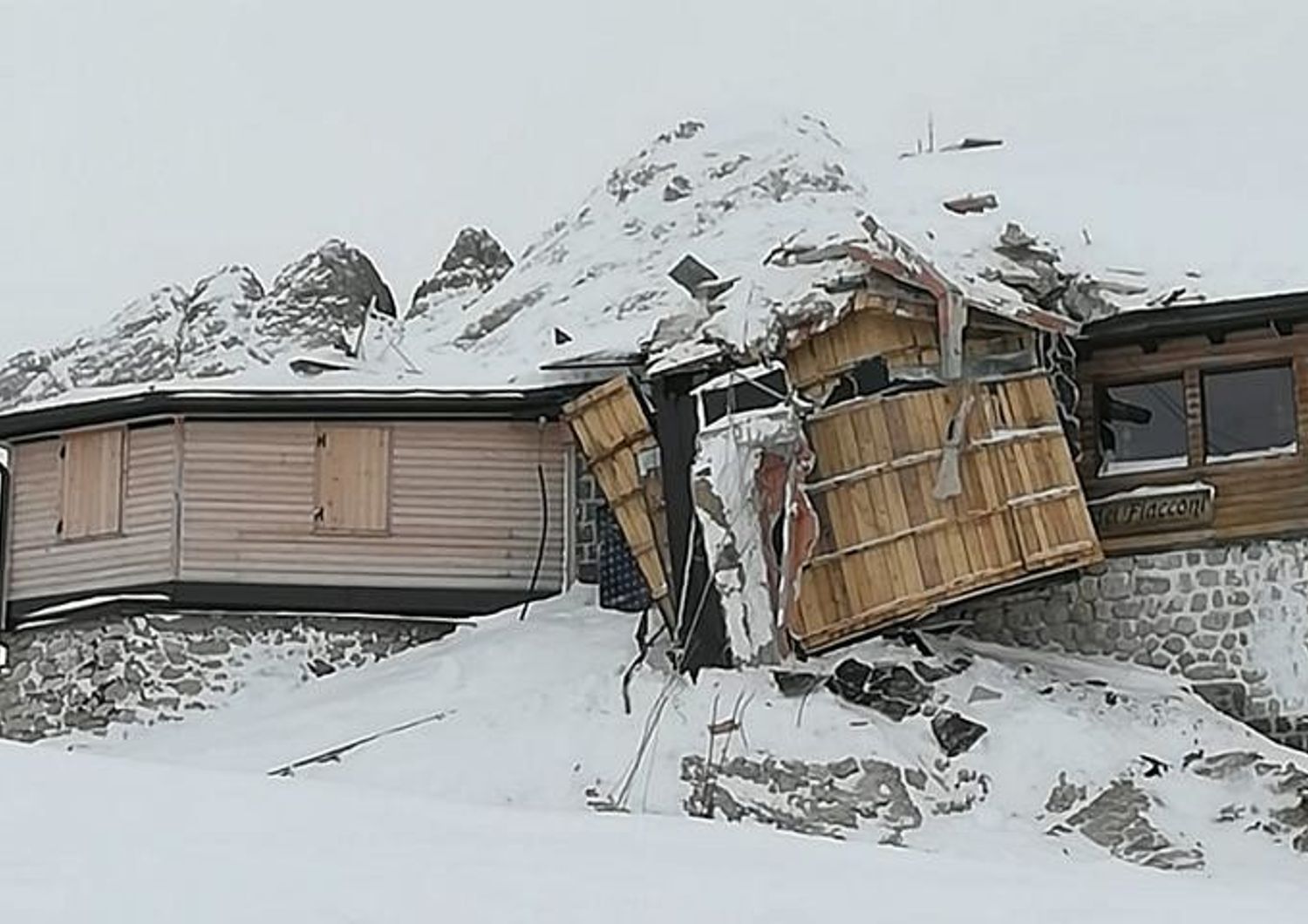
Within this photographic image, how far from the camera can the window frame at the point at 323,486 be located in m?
20.4

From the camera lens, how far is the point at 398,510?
20.4 meters

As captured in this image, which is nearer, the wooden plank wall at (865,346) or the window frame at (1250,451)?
the wooden plank wall at (865,346)

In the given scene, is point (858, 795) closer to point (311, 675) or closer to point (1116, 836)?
point (1116, 836)

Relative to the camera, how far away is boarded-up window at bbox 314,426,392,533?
20.4 meters

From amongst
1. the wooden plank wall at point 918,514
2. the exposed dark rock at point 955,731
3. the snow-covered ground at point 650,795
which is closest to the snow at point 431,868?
the snow-covered ground at point 650,795

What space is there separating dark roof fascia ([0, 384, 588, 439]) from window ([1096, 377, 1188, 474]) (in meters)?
5.19

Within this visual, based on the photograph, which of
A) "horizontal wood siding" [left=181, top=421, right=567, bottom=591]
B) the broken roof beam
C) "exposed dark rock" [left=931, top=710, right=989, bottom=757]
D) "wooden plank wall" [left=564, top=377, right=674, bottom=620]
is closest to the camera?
"exposed dark rock" [left=931, top=710, right=989, bottom=757]

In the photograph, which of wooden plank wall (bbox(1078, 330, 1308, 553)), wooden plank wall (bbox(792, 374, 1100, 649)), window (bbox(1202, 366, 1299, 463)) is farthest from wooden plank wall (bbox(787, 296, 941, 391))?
window (bbox(1202, 366, 1299, 463))

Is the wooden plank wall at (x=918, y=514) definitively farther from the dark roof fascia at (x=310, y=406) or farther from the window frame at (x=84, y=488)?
the window frame at (x=84, y=488)

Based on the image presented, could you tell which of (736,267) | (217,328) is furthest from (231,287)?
(736,267)

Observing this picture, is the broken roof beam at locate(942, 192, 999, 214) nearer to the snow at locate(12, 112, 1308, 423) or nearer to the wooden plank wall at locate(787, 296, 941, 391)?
the snow at locate(12, 112, 1308, 423)

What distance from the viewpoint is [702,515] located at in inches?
677

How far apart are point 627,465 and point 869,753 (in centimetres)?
413

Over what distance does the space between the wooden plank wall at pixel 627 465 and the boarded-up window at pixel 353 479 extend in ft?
8.54
